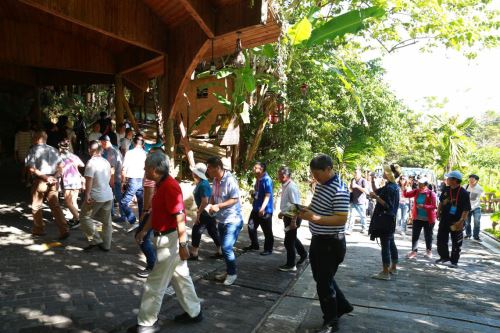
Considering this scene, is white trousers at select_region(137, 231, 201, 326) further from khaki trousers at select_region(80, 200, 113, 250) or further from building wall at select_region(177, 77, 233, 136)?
building wall at select_region(177, 77, 233, 136)

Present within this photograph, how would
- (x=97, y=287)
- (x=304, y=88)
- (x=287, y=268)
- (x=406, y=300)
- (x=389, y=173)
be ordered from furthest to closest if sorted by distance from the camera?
1. (x=304, y=88)
2. (x=287, y=268)
3. (x=389, y=173)
4. (x=406, y=300)
5. (x=97, y=287)

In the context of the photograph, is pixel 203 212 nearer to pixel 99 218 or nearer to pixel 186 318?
pixel 99 218

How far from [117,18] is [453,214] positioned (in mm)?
6907

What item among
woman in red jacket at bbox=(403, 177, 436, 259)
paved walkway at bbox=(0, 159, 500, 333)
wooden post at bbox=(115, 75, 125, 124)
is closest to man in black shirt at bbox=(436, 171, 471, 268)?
woman in red jacket at bbox=(403, 177, 436, 259)

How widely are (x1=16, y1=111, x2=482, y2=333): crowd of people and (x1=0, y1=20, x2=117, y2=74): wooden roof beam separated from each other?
1.51 meters

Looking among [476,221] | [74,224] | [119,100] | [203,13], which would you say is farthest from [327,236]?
[476,221]

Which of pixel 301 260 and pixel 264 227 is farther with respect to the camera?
pixel 264 227

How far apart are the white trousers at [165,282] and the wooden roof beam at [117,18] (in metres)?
3.88

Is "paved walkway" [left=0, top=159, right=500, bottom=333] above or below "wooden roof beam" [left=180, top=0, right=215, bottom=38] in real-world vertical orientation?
below

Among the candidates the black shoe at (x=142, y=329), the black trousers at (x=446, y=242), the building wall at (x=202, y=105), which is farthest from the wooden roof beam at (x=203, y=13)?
the building wall at (x=202, y=105)

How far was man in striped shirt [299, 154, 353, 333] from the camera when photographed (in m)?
4.07

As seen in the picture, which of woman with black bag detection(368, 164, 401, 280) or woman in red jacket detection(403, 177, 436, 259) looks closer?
woman with black bag detection(368, 164, 401, 280)

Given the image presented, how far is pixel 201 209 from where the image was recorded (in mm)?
5973

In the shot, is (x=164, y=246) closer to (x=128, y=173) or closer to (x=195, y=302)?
(x=195, y=302)
